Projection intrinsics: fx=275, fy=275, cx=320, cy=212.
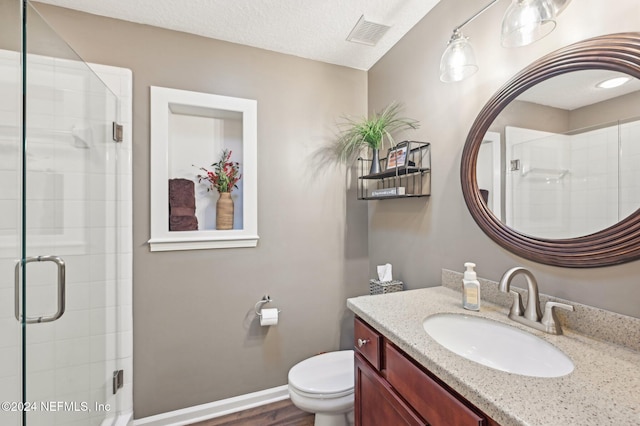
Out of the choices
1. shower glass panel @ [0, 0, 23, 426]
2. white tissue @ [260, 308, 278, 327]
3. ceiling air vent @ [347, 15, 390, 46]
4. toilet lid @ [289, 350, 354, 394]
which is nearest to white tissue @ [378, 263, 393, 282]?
toilet lid @ [289, 350, 354, 394]

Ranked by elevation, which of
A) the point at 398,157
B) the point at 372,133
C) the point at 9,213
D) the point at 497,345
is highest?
the point at 372,133

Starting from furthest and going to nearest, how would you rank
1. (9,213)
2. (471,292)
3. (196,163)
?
(196,163)
(9,213)
(471,292)

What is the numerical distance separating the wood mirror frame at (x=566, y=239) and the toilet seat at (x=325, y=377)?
1066 mm

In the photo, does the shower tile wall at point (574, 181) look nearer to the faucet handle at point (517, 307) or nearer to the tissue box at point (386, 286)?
the faucet handle at point (517, 307)

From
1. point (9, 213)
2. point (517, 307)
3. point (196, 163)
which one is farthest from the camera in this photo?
point (196, 163)

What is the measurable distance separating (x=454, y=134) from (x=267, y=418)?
2.02m

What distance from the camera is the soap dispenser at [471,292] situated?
1.12 meters

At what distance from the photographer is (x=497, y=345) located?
989mm

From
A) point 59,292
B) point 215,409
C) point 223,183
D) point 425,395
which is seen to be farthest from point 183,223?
point 425,395

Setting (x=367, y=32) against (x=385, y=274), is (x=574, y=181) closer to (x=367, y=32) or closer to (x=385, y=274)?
(x=385, y=274)

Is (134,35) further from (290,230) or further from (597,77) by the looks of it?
(597,77)

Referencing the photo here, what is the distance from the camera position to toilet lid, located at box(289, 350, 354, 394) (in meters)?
1.43

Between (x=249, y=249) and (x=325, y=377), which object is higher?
(x=249, y=249)

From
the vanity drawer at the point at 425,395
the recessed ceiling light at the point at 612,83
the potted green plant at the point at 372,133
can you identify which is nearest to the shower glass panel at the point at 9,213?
the vanity drawer at the point at 425,395
